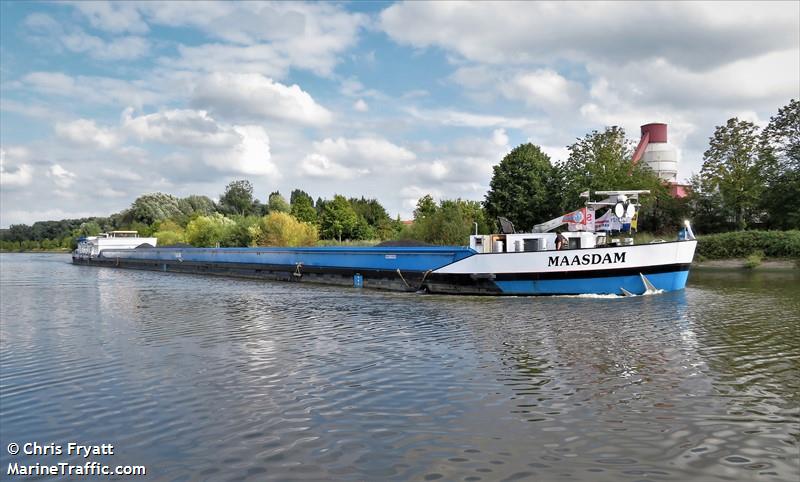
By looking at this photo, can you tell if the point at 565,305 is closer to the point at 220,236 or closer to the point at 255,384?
the point at 255,384

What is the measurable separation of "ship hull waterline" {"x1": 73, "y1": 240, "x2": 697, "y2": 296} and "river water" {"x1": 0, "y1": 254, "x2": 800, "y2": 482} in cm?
347

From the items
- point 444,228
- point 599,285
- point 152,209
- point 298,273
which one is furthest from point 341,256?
point 152,209

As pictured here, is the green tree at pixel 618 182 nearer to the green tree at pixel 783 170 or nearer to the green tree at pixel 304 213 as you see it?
the green tree at pixel 783 170

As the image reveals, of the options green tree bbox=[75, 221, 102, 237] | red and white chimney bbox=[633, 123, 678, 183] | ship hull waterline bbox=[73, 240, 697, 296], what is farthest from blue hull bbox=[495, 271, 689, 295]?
green tree bbox=[75, 221, 102, 237]

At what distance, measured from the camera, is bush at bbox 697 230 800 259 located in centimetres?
3681

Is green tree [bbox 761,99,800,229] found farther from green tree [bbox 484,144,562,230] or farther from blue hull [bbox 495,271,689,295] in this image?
blue hull [bbox 495,271,689,295]

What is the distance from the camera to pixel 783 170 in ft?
152

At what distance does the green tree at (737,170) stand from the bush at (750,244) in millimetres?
7338

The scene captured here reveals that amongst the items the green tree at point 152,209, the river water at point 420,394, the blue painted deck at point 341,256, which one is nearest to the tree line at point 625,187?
the blue painted deck at point 341,256

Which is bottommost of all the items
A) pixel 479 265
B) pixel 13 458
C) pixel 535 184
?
pixel 13 458

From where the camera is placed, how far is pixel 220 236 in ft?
218

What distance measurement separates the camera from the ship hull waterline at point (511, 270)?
19.3 m

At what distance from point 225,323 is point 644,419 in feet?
37.3

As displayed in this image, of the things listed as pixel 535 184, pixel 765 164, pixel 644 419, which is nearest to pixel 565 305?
pixel 644 419
